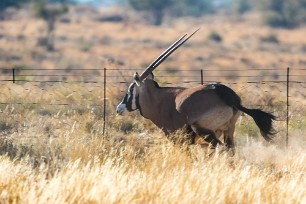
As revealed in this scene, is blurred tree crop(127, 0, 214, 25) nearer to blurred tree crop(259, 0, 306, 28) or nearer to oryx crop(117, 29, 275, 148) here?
blurred tree crop(259, 0, 306, 28)

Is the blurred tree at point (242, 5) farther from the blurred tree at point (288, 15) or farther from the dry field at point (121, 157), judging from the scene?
the dry field at point (121, 157)

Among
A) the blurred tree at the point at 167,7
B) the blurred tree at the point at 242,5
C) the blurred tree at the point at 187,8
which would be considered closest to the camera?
the blurred tree at the point at 167,7

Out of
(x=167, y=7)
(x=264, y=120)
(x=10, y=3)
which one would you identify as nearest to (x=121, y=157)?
(x=264, y=120)

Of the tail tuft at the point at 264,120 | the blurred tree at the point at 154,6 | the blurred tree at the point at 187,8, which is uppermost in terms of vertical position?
the blurred tree at the point at 187,8

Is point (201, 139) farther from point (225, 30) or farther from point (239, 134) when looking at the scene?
point (225, 30)

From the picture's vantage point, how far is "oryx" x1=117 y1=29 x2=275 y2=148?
13.9 metres

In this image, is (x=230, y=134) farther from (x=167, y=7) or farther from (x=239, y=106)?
(x=167, y=7)

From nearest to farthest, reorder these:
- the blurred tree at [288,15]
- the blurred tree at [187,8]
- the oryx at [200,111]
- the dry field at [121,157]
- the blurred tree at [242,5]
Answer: the dry field at [121,157], the oryx at [200,111], the blurred tree at [288,15], the blurred tree at [187,8], the blurred tree at [242,5]

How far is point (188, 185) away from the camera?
397 inches

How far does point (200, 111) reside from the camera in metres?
13.9

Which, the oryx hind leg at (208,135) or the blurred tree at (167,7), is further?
the blurred tree at (167,7)

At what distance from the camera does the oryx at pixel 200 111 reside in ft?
45.8

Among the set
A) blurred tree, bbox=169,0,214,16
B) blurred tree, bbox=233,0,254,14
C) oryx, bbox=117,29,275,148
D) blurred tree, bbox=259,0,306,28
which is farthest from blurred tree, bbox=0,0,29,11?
blurred tree, bbox=233,0,254,14

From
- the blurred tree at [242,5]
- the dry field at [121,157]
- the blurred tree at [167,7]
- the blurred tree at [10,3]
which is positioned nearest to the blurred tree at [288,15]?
the blurred tree at [167,7]
